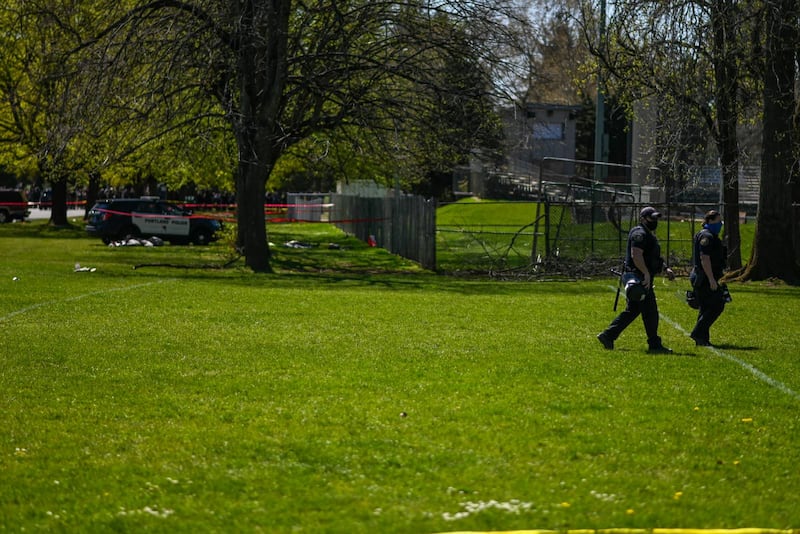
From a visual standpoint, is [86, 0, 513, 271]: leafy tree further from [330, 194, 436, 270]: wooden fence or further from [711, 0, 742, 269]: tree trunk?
[711, 0, 742, 269]: tree trunk

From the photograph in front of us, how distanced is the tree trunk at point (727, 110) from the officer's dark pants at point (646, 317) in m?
9.44

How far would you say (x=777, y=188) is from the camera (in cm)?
2517

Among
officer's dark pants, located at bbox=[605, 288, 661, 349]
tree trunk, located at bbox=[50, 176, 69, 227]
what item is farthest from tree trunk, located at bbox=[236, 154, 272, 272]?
tree trunk, located at bbox=[50, 176, 69, 227]

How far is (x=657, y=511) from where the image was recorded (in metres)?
6.50

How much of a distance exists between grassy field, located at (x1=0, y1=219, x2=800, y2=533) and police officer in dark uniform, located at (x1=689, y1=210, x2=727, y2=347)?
0.59 meters

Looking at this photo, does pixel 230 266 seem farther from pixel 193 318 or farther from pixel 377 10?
pixel 193 318

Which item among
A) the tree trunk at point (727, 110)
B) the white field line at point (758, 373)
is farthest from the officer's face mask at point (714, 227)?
the tree trunk at point (727, 110)

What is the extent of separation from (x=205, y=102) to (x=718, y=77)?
13.4 metres

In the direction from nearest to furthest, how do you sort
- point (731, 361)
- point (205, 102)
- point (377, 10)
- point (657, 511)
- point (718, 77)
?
1. point (657, 511)
2. point (731, 361)
3. point (718, 77)
4. point (377, 10)
5. point (205, 102)

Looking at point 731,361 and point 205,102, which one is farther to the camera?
point 205,102

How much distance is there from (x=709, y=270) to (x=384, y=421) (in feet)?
19.6

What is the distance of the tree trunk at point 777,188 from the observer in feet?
79.0

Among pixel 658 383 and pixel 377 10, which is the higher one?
pixel 377 10

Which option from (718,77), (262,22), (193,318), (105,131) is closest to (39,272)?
(105,131)
